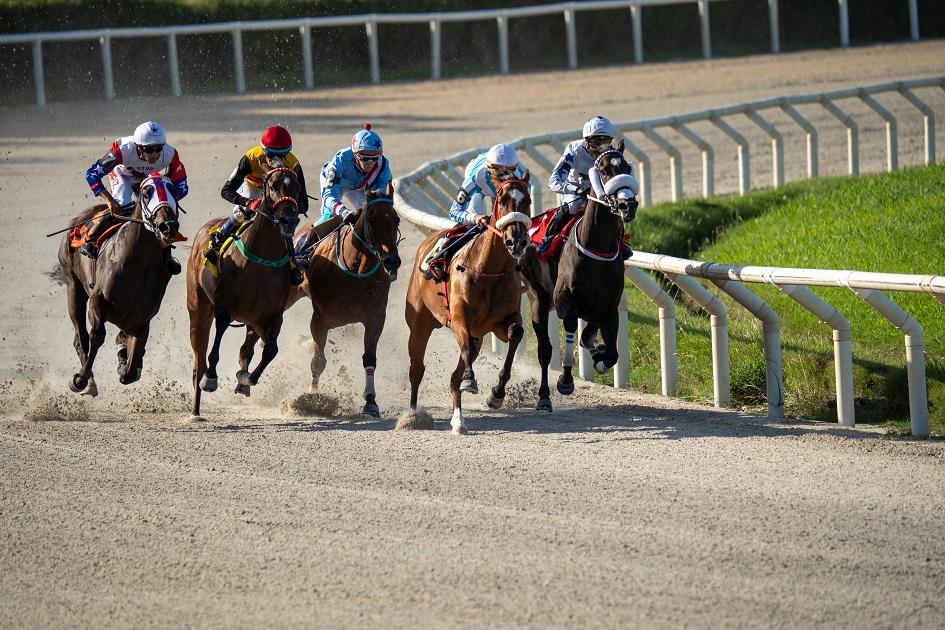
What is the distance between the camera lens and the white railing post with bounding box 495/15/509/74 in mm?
25062

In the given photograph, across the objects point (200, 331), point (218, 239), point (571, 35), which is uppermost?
point (571, 35)

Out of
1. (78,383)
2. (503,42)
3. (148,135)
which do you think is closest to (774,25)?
(503,42)

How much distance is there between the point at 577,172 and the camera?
30.6 feet

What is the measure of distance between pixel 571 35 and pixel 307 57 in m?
4.89

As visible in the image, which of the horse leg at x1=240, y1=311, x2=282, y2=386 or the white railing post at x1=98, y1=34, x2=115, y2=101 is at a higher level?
the white railing post at x1=98, y1=34, x2=115, y2=101

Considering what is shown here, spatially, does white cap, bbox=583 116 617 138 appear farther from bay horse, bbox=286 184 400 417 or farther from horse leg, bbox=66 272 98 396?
horse leg, bbox=66 272 98 396

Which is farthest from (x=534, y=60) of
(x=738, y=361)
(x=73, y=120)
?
(x=738, y=361)

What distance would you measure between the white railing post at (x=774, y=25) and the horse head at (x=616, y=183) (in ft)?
60.9

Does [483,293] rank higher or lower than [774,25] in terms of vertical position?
lower

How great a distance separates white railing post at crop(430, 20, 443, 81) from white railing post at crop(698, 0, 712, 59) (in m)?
4.70

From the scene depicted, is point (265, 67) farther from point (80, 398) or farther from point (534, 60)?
point (80, 398)

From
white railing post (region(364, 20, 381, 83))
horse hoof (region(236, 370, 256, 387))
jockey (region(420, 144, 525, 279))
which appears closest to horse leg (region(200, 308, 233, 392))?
horse hoof (region(236, 370, 256, 387))

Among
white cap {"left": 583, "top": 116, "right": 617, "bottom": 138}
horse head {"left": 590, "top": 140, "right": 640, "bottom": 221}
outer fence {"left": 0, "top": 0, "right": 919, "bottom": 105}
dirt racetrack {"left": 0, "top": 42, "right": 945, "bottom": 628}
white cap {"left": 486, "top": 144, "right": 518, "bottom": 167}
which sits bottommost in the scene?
dirt racetrack {"left": 0, "top": 42, "right": 945, "bottom": 628}

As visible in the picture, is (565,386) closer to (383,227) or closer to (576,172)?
(576,172)
